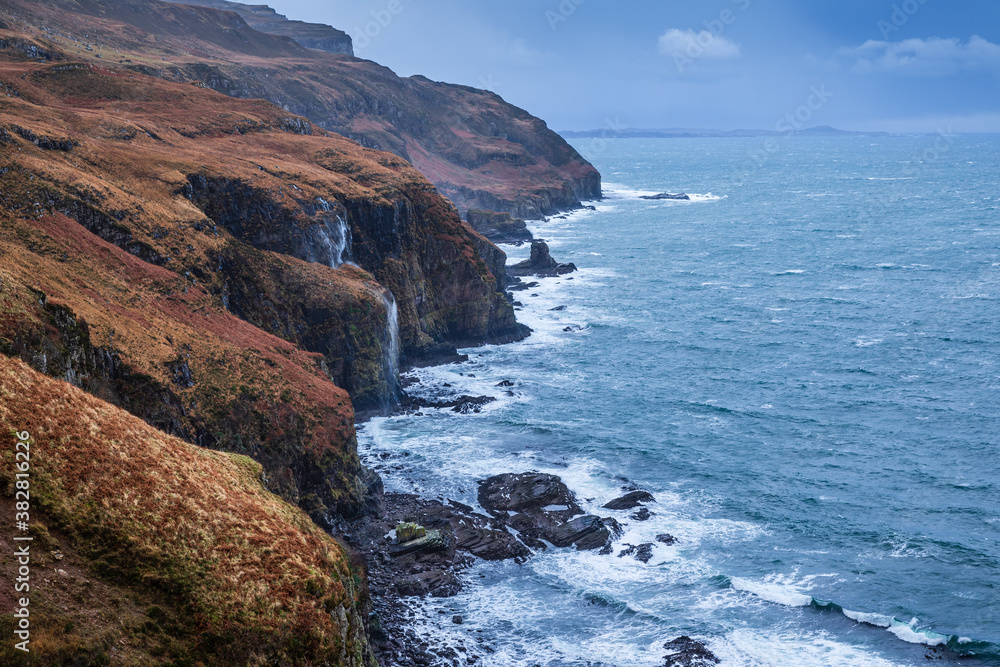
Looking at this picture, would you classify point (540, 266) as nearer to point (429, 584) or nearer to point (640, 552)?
point (640, 552)

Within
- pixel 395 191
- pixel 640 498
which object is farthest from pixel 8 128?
pixel 640 498

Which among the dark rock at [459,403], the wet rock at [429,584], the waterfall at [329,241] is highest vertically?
the waterfall at [329,241]

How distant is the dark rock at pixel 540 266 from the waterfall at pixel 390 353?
52.3m

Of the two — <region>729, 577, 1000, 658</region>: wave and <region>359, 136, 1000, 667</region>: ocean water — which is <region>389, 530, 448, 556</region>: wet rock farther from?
<region>729, 577, 1000, 658</region>: wave

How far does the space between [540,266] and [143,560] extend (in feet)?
335

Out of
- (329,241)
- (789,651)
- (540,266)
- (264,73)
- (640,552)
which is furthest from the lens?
(264,73)

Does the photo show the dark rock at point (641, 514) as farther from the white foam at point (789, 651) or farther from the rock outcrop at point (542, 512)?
the white foam at point (789, 651)

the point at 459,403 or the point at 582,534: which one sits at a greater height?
the point at 459,403

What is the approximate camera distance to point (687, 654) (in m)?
35.4

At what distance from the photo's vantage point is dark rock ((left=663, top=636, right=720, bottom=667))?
34.8 m

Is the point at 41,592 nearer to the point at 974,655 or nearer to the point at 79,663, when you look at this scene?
the point at 79,663

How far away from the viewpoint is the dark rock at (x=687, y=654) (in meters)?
34.8

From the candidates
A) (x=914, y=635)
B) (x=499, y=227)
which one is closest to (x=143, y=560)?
(x=914, y=635)

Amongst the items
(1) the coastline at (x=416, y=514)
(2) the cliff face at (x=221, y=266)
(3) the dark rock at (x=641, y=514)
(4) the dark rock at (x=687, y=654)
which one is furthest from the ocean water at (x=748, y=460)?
(2) the cliff face at (x=221, y=266)
